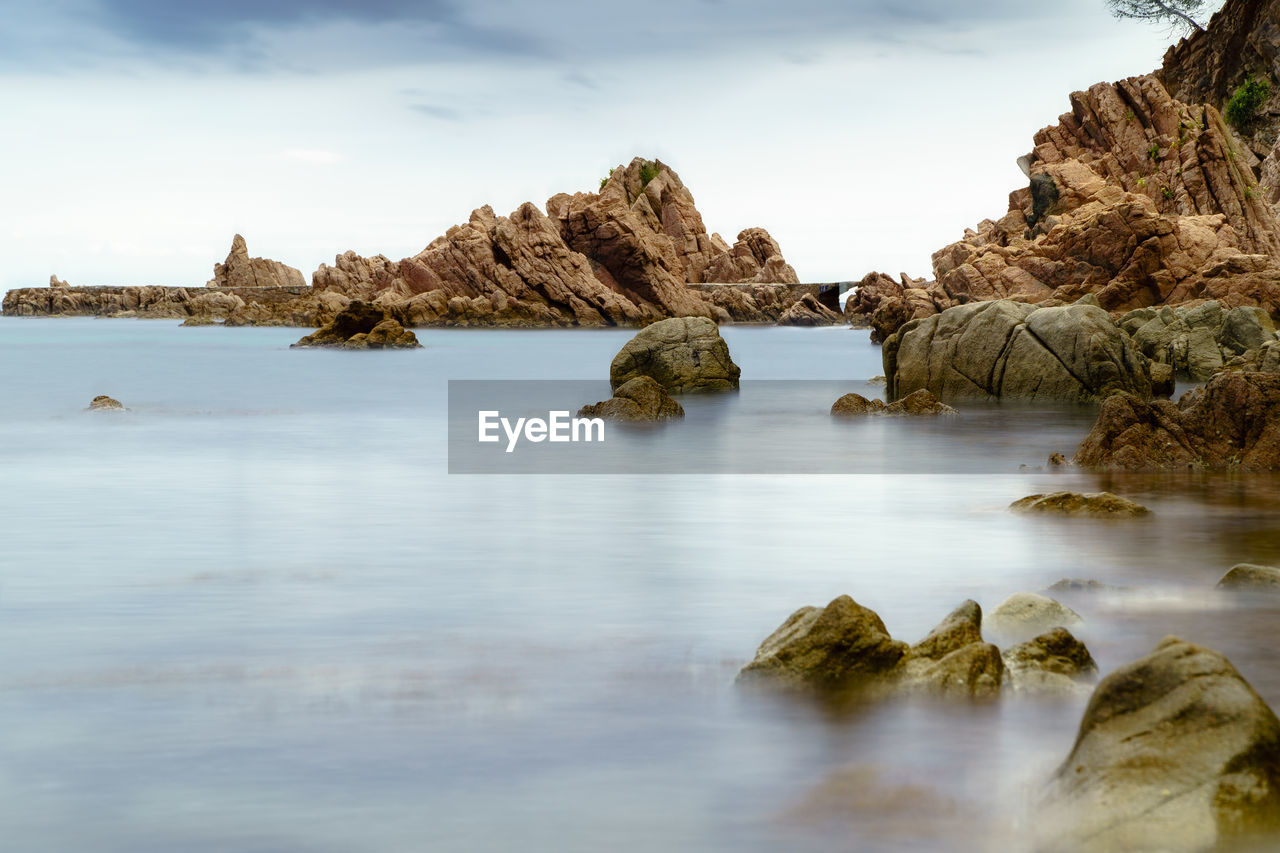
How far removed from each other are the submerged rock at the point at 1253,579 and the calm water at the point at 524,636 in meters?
0.23

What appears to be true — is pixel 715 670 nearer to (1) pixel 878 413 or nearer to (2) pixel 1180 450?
(2) pixel 1180 450

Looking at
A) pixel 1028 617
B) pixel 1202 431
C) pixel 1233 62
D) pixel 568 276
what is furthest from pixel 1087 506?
pixel 568 276

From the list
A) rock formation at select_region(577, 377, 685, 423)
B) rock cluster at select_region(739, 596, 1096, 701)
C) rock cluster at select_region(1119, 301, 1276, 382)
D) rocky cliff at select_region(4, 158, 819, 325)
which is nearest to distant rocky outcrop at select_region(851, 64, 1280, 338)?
rock cluster at select_region(1119, 301, 1276, 382)

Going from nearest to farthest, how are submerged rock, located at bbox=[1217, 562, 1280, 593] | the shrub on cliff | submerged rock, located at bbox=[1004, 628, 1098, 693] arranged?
submerged rock, located at bbox=[1004, 628, 1098, 693] < submerged rock, located at bbox=[1217, 562, 1280, 593] < the shrub on cliff

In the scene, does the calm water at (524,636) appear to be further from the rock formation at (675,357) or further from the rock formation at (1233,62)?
the rock formation at (1233,62)

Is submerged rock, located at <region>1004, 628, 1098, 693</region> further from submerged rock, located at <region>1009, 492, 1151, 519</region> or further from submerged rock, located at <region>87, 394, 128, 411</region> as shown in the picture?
submerged rock, located at <region>87, 394, 128, 411</region>

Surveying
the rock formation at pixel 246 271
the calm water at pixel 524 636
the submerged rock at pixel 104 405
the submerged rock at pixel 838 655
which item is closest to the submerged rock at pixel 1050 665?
the calm water at pixel 524 636

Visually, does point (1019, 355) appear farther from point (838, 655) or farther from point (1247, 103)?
point (1247, 103)

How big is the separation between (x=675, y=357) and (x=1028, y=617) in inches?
919

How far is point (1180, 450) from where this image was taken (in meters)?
16.0

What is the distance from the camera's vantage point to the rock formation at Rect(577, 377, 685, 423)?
24.8m

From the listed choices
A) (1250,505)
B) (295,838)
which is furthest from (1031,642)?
(1250,505)

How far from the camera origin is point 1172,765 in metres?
4.77

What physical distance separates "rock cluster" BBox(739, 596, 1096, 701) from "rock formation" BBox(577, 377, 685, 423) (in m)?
17.6
